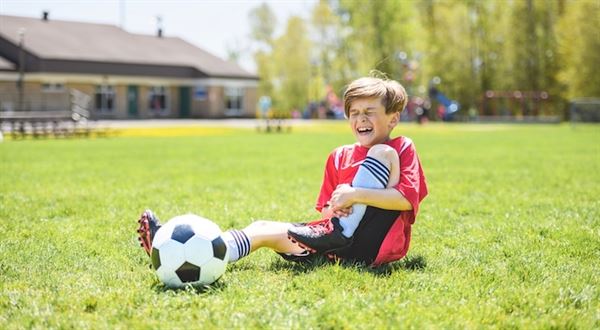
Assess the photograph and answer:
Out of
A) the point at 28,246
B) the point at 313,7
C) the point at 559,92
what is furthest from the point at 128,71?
the point at 28,246

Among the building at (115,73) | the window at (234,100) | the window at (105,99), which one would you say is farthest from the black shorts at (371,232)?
the window at (234,100)

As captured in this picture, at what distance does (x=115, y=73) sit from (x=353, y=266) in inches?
1768

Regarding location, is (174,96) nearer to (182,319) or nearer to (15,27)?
(15,27)

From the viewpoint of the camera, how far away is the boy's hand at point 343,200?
4430 mm

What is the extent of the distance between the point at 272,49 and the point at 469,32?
25.3 meters

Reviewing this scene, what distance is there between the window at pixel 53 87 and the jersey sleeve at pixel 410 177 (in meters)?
43.4

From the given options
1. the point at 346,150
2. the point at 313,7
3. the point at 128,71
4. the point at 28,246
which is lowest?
the point at 28,246

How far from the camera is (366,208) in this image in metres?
4.56

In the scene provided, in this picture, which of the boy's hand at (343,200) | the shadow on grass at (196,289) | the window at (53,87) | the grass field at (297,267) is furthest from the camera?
the window at (53,87)

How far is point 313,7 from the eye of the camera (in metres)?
65.1

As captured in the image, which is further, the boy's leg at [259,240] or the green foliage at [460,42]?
the green foliage at [460,42]

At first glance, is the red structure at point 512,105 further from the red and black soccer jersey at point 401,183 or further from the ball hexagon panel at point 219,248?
the ball hexagon panel at point 219,248

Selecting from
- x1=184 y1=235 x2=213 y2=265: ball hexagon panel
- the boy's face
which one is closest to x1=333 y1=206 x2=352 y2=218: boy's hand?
the boy's face

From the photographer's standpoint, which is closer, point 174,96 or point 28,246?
point 28,246
